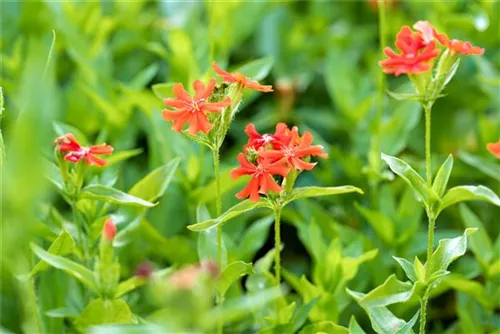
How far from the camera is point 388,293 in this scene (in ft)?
3.76

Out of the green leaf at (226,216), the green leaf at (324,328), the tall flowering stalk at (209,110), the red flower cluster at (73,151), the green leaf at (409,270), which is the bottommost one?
the green leaf at (324,328)

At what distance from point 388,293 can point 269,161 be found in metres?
0.24

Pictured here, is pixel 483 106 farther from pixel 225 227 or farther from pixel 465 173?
pixel 225 227

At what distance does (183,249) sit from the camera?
1.50m

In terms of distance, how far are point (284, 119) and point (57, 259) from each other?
40.4 inches

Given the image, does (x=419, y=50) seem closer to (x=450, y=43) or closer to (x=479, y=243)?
(x=450, y=43)

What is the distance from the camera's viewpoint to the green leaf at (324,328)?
1.21m

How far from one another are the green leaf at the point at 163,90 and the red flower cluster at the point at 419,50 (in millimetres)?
415

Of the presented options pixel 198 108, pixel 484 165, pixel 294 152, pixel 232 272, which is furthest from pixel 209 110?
pixel 484 165

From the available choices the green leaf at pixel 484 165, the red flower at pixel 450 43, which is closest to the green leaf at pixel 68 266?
the red flower at pixel 450 43

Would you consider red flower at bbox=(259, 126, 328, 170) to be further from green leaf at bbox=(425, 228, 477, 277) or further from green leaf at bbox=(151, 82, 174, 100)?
green leaf at bbox=(151, 82, 174, 100)

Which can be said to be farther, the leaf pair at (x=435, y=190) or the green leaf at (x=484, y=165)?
the green leaf at (x=484, y=165)

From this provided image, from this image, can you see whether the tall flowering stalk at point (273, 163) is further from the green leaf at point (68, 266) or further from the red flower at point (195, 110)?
the green leaf at point (68, 266)

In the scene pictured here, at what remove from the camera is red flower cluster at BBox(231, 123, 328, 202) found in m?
1.11
